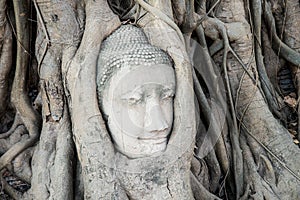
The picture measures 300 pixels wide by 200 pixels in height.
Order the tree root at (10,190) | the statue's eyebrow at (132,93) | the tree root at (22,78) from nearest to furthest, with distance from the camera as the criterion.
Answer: the statue's eyebrow at (132,93) → the tree root at (10,190) → the tree root at (22,78)

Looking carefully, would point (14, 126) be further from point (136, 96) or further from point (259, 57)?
A: point (259, 57)

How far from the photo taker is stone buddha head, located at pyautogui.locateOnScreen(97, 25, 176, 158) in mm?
2369

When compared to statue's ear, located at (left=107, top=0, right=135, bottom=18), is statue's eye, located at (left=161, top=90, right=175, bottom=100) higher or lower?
lower

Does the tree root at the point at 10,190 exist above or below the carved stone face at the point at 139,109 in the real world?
below

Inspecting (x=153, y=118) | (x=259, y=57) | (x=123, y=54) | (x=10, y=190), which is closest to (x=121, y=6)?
(x=123, y=54)

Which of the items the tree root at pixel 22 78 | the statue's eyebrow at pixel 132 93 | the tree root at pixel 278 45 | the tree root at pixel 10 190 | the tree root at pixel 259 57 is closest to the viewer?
the statue's eyebrow at pixel 132 93

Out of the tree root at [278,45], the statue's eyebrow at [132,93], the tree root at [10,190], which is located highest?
the statue's eyebrow at [132,93]

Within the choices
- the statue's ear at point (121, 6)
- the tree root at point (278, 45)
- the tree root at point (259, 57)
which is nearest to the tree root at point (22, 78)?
the statue's ear at point (121, 6)

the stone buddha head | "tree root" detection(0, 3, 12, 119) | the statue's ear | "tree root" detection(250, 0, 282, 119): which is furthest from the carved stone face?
"tree root" detection(250, 0, 282, 119)

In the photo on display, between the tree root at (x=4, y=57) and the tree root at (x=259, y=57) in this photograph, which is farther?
the tree root at (x=259, y=57)

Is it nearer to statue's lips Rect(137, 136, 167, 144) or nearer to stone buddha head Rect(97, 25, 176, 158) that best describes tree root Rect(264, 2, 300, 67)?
stone buddha head Rect(97, 25, 176, 158)

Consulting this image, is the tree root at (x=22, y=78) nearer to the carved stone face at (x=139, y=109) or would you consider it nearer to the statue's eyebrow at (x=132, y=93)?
the carved stone face at (x=139, y=109)

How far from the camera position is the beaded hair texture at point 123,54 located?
241 centimetres

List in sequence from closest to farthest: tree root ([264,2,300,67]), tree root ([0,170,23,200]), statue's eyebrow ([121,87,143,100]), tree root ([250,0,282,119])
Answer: statue's eyebrow ([121,87,143,100]), tree root ([0,170,23,200]), tree root ([250,0,282,119]), tree root ([264,2,300,67])
